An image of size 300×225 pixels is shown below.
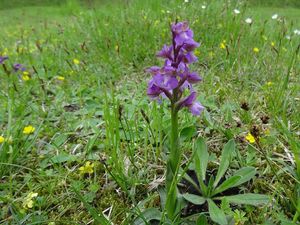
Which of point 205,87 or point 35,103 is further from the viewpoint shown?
point 35,103

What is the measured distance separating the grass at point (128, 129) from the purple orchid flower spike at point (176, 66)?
0.36 metres

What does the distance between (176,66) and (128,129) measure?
24.5 inches

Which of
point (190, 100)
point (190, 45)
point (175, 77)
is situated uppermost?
point (190, 45)

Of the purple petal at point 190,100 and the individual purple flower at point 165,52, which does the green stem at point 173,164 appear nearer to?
the purple petal at point 190,100

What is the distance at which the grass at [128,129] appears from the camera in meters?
1.68

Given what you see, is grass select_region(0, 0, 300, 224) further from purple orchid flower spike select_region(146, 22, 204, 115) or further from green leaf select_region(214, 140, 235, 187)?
purple orchid flower spike select_region(146, 22, 204, 115)

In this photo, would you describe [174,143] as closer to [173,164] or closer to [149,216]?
[173,164]

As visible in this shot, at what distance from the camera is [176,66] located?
1292mm

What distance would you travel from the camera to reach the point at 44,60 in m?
3.96

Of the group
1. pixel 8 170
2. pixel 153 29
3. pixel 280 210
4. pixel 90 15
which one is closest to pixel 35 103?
pixel 8 170

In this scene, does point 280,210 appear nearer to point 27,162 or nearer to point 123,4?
point 27,162

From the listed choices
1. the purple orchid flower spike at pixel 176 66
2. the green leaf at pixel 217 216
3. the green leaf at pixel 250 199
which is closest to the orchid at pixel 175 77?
the purple orchid flower spike at pixel 176 66

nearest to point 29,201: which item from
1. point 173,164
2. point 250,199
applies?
→ point 173,164

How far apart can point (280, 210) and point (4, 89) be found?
2.72 m
